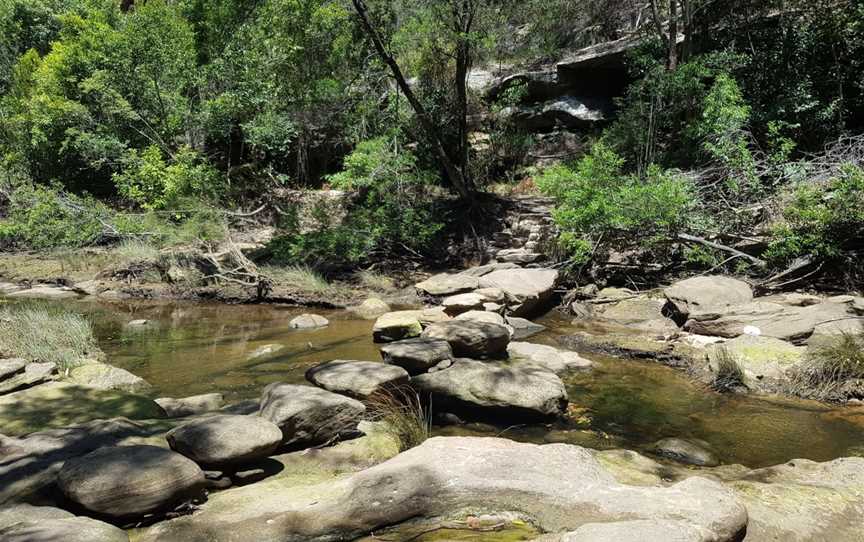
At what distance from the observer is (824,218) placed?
25.9 ft

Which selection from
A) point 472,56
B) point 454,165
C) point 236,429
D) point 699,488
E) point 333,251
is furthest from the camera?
point 454,165

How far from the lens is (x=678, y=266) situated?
388 inches

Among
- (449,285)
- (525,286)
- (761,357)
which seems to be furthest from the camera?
(449,285)

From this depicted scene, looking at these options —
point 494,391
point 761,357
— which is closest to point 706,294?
point 761,357

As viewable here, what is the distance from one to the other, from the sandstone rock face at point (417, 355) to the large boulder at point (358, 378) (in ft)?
1.21

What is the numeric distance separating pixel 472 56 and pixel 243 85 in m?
5.91

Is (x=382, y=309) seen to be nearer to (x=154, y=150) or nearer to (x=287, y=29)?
(x=154, y=150)

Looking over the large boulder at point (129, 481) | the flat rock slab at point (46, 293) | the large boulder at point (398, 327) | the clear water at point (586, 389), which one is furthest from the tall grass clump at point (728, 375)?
the flat rock slab at point (46, 293)

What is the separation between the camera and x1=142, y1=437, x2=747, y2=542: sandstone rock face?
2.59 metres

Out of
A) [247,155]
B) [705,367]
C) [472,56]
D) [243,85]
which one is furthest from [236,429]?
[247,155]

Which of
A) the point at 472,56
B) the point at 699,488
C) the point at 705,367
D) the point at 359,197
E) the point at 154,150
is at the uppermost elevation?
the point at 472,56

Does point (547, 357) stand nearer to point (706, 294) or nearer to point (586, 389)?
point (586, 389)

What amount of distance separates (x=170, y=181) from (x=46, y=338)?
7189mm

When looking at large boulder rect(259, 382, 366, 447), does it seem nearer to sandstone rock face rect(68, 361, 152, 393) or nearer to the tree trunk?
sandstone rock face rect(68, 361, 152, 393)
